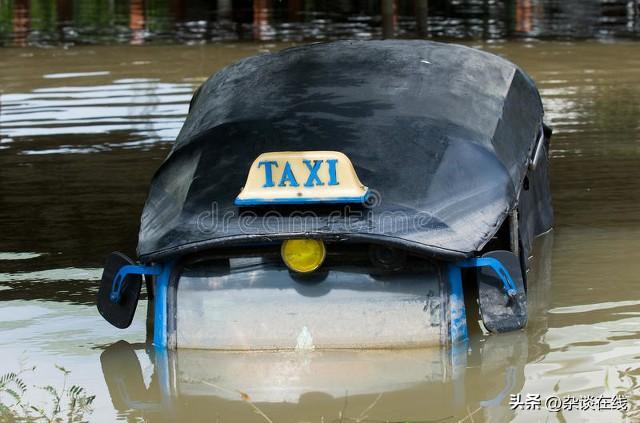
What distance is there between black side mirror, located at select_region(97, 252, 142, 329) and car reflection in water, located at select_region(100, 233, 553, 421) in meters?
0.19

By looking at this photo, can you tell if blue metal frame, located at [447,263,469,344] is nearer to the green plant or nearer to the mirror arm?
the mirror arm

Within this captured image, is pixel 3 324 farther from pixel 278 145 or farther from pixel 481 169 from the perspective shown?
pixel 481 169

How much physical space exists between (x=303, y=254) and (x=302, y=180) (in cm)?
37

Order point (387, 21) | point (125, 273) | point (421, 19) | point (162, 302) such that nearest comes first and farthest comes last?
point (162, 302) < point (125, 273) < point (387, 21) < point (421, 19)

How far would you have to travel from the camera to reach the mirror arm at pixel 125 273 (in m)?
6.97

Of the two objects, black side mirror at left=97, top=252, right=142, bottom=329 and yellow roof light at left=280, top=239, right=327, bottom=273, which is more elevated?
yellow roof light at left=280, top=239, right=327, bottom=273

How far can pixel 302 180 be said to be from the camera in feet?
21.9

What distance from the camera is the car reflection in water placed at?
6270 millimetres

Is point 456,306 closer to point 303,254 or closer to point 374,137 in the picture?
point 303,254

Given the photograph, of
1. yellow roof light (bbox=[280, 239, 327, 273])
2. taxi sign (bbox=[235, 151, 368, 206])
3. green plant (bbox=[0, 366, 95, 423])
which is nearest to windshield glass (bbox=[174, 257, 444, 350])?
yellow roof light (bbox=[280, 239, 327, 273])

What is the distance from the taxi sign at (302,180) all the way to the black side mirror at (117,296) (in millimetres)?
858

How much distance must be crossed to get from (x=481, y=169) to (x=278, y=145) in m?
1.08

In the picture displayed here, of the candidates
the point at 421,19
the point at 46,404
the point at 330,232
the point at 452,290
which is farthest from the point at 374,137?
the point at 421,19

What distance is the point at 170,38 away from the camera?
990 inches
